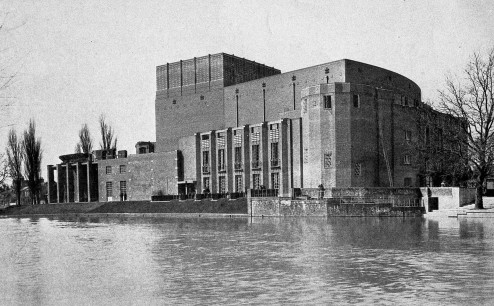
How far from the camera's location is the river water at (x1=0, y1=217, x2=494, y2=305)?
10.2 meters

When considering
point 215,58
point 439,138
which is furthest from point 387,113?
point 215,58

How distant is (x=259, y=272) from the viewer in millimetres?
13359

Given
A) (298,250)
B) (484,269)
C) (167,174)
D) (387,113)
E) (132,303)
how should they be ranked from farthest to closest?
(167,174) < (387,113) < (298,250) < (484,269) < (132,303)

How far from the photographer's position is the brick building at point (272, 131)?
157ft

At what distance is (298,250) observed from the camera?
59.1 feet

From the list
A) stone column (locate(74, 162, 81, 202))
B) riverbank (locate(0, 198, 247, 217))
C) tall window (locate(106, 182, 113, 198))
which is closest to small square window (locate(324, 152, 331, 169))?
riverbank (locate(0, 198, 247, 217))

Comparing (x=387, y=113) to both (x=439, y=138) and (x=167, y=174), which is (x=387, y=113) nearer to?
(x=439, y=138)

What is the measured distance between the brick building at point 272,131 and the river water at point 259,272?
1049 inches

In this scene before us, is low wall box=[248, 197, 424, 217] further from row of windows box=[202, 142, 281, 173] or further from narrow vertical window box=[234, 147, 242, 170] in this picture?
narrow vertical window box=[234, 147, 242, 170]

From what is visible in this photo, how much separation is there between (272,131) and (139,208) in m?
17.1

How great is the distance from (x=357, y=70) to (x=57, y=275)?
45256mm

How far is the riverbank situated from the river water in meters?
28.7

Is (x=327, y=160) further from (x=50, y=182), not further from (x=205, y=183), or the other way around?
(x=50, y=182)

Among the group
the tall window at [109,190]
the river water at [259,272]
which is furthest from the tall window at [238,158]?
the river water at [259,272]
